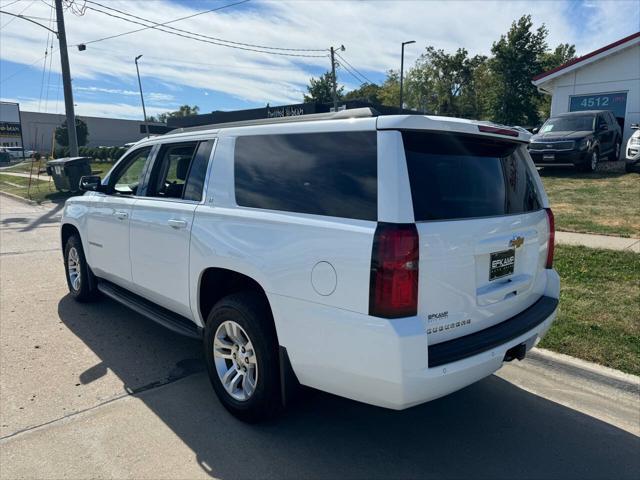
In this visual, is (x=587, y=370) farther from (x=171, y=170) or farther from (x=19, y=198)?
(x=19, y=198)

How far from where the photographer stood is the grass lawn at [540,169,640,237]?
27.5 feet

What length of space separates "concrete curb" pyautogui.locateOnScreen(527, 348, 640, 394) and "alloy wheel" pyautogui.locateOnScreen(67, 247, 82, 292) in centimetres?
480

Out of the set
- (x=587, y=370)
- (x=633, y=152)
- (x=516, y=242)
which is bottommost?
(x=587, y=370)

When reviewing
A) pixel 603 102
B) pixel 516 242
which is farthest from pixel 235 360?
pixel 603 102

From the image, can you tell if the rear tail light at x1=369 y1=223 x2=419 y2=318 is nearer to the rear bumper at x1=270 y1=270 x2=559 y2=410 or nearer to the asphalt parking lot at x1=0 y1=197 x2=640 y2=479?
the rear bumper at x1=270 y1=270 x2=559 y2=410

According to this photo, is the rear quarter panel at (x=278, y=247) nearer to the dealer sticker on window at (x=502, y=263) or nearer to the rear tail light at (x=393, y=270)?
the rear tail light at (x=393, y=270)

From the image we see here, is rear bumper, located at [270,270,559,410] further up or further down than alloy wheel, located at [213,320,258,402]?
Answer: further up

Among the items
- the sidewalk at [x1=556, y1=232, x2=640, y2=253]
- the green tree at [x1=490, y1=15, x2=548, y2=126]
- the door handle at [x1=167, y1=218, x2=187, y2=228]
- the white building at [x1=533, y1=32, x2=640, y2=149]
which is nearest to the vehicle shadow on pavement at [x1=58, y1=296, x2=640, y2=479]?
the door handle at [x1=167, y1=218, x2=187, y2=228]

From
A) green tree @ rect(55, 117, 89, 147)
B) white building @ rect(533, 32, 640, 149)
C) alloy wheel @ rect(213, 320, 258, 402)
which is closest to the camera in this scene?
alloy wheel @ rect(213, 320, 258, 402)

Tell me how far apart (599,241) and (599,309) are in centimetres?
295

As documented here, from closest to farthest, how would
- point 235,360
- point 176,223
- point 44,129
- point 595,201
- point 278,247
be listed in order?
point 278,247 → point 235,360 → point 176,223 → point 595,201 → point 44,129

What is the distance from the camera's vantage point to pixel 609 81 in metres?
18.5

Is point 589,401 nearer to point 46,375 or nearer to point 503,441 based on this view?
point 503,441

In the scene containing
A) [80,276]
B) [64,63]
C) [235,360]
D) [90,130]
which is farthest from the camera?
[90,130]
